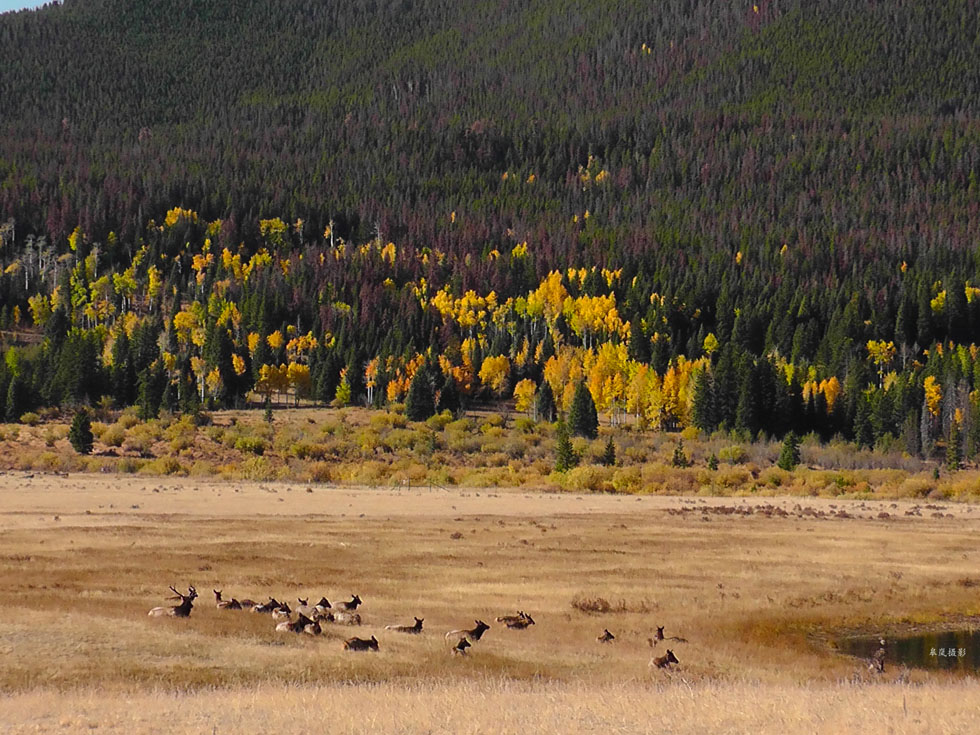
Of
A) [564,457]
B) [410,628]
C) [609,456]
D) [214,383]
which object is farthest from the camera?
[214,383]

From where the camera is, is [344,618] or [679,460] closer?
[344,618]

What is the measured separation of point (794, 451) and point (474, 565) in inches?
2777

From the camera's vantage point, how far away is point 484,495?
77.7 meters

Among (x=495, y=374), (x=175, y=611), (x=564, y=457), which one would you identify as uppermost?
(x=495, y=374)

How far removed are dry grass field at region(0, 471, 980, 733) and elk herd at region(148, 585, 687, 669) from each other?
1.11ft

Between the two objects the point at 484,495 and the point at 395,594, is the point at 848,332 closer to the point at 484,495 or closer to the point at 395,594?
the point at 484,495

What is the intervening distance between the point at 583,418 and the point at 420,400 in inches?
840

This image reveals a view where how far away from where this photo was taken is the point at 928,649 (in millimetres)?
32094

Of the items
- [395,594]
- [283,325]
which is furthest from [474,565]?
[283,325]

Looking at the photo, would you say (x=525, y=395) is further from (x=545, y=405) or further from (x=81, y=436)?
(x=81, y=436)

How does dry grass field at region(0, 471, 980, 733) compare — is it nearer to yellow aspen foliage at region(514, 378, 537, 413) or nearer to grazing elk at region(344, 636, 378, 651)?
grazing elk at region(344, 636, 378, 651)

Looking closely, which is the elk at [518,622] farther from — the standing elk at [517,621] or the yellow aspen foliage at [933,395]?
the yellow aspen foliage at [933,395]

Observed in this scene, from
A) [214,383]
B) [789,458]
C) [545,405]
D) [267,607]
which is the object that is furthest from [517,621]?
[214,383]

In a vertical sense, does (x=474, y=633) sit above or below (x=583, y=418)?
above
